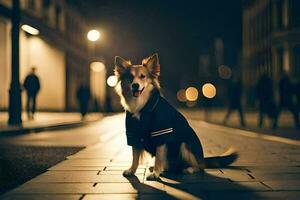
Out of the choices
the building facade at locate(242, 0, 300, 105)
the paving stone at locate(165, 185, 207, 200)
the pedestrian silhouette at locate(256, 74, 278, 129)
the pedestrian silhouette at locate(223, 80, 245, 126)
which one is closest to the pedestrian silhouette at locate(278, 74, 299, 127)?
the pedestrian silhouette at locate(256, 74, 278, 129)

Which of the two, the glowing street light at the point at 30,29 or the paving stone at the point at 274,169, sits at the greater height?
the glowing street light at the point at 30,29

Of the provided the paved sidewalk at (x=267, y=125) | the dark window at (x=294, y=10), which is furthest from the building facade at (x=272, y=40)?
the paved sidewalk at (x=267, y=125)

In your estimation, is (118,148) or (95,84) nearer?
(118,148)

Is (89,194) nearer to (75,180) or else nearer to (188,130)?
(75,180)

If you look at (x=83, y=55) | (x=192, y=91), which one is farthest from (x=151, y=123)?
(x=192, y=91)

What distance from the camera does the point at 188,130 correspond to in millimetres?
6391

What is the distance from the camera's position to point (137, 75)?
623 cm

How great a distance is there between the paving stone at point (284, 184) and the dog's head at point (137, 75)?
1.72 meters

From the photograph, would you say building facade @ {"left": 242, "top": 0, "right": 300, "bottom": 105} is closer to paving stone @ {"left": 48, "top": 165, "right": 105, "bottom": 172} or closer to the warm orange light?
paving stone @ {"left": 48, "top": 165, "right": 105, "bottom": 172}

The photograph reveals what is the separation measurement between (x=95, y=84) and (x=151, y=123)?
5622cm

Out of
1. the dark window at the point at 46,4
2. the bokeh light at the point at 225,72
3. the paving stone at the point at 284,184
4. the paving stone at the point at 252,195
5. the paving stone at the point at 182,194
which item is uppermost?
the dark window at the point at 46,4

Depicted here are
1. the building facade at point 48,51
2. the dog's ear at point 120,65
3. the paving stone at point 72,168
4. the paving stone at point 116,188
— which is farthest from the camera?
the building facade at point 48,51

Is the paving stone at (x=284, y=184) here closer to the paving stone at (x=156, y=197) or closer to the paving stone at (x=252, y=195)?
the paving stone at (x=252, y=195)

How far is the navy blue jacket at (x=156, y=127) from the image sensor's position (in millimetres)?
6188
